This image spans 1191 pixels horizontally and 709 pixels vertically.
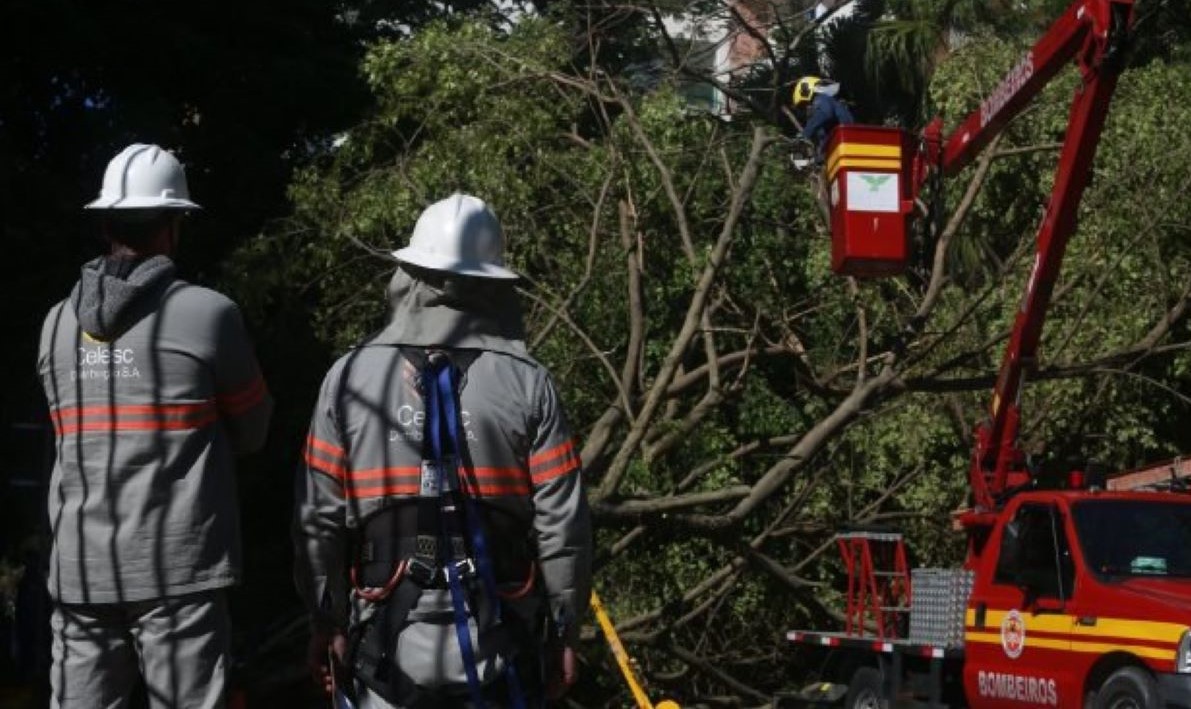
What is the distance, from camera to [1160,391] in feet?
48.5

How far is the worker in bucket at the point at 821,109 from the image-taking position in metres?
12.3

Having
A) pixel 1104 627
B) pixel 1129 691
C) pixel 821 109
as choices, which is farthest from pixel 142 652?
pixel 821 109

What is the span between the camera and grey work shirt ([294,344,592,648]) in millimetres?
4039

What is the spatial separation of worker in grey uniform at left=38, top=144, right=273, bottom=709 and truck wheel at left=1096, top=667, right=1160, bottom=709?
20.8 feet

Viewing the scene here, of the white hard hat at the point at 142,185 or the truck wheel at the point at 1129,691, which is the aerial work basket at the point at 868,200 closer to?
the truck wheel at the point at 1129,691

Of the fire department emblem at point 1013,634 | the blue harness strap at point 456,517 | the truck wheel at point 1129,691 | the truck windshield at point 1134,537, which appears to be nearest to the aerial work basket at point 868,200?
the truck windshield at point 1134,537

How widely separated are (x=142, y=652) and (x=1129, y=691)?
6.68 meters

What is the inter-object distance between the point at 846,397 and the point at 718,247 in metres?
1.52

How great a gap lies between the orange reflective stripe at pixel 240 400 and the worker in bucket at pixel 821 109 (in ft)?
26.4

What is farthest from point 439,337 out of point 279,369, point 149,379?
point 279,369

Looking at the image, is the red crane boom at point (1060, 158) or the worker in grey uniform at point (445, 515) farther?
the red crane boom at point (1060, 158)

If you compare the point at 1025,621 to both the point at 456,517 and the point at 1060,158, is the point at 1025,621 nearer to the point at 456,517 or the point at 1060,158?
the point at 1060,158

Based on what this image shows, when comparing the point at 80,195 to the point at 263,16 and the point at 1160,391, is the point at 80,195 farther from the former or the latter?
the point at 1160,391

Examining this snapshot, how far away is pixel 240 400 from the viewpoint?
15.1 ft
